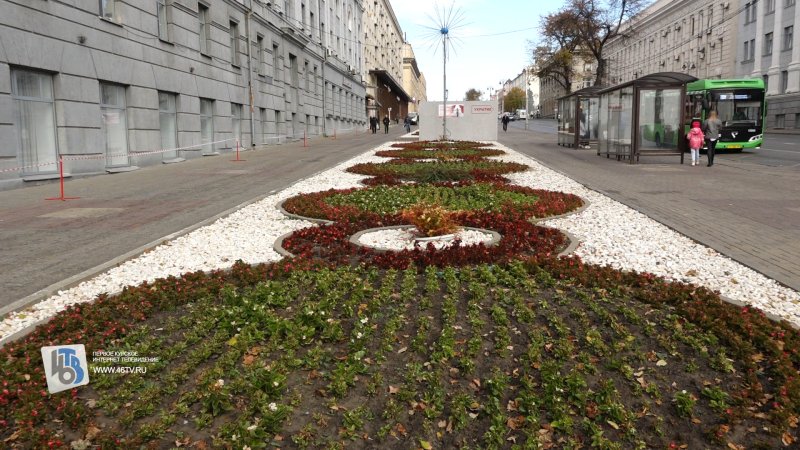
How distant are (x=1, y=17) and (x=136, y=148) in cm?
705

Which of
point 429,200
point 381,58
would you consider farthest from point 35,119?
point 381,58

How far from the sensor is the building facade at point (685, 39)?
204 feet

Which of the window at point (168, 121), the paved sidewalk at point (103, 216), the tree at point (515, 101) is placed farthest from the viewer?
the tree at point (515, 101)

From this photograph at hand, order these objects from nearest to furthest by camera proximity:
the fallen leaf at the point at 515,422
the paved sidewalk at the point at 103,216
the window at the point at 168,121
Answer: the fallen leaf at the point at 515,422 → the paved sidewalk at the point at 103,216 → the window at the point at 168,121

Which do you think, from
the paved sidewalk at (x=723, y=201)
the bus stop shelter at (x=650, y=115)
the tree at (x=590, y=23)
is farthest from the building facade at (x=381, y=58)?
the paved sidewalk at (x=723, y=201)

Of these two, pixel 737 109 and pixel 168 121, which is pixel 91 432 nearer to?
pixel 168 121

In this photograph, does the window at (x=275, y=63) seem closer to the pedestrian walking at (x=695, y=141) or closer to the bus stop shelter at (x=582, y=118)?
the bus stop shelter at (x=582, y=118)

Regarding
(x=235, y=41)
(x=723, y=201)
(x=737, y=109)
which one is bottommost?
(x=723, y=201)

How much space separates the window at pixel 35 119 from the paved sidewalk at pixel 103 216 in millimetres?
874

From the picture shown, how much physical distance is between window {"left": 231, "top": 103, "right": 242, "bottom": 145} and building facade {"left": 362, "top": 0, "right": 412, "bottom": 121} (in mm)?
45024

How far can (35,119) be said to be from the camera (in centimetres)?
1689

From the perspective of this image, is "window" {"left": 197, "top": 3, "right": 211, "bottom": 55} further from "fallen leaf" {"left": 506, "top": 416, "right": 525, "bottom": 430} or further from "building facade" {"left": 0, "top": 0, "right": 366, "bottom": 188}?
"fallen leaf" {"left": 506, "top": 416, "right": 525, "bottom": 430}

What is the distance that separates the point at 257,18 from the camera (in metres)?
34.5

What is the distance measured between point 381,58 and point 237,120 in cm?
6281
